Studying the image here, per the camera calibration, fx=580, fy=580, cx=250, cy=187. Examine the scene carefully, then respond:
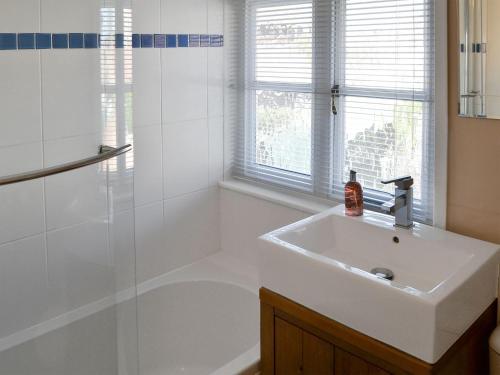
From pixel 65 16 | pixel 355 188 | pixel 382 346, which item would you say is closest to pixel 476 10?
pixel 355 188

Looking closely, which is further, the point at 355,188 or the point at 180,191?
the point at 180,191

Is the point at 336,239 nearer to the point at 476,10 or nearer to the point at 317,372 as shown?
the point at 317,372

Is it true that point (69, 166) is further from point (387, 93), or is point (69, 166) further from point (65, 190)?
point (387, 93)

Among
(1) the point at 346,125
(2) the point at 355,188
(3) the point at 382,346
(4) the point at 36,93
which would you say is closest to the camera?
(3) the point at 382,346

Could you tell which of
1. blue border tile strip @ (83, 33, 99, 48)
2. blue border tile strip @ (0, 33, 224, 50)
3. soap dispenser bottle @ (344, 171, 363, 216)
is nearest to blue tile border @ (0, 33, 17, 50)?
blue border tile strip @ (0, 33, 224, 50)

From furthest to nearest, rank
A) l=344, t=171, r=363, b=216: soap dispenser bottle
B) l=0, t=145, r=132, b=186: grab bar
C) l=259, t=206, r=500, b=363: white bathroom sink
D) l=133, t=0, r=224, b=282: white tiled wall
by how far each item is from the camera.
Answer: l=133, t=0, r=224, b=282: white tiled wall < l=344, t=171, r=363, b=216: soap dispenser bottle < l=0, t=145, r=132, b=186: grab bar < l=259, t=206, r=500, b=363: white bathroom sink

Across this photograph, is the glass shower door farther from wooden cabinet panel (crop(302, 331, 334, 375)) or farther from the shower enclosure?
wooden cabinet panel (crop(302, 331, 334, 375))

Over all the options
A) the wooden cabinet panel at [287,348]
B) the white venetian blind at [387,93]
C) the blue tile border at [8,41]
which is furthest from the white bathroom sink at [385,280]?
the blue tile border at [8,41]

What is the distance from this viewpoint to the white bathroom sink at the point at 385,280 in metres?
1.54

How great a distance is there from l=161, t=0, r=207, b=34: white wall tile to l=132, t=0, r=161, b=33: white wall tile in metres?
0.03

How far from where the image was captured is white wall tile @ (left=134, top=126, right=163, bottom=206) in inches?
97.0

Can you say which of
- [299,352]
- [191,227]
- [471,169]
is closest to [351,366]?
[299,352]

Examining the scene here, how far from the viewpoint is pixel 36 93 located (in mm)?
1922

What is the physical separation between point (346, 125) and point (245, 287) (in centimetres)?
84
